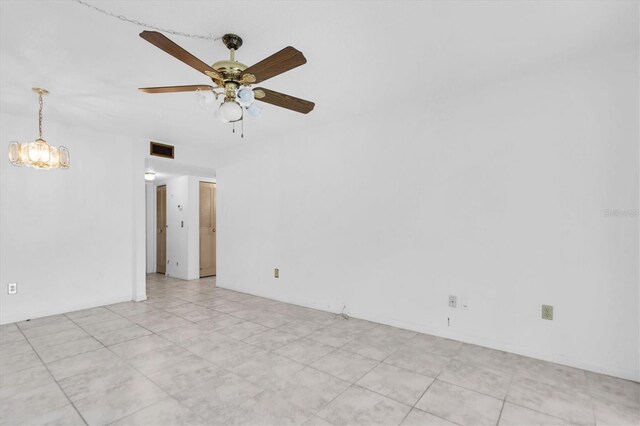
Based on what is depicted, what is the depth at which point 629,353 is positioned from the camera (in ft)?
7.72

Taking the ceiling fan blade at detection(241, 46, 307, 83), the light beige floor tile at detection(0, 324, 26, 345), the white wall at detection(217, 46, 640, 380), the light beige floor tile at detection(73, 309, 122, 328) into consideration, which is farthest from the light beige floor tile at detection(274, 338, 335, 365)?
the light beige floor tile at detection(0, 324, 26, 345)

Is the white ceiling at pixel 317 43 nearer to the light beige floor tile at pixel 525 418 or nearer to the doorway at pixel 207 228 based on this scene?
the light beige floor tile at pixel 525 418

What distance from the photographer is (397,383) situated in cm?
229

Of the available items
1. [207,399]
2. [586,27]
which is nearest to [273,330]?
[207,399]

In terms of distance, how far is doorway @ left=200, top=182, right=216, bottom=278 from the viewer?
6.62 m

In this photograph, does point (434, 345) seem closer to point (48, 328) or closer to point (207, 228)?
point (48, 328)

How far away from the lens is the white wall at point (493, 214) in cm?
243

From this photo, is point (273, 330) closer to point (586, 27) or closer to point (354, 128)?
point (354, 128)

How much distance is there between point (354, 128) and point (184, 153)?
2930 mm

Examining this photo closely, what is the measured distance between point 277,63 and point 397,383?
2301mm

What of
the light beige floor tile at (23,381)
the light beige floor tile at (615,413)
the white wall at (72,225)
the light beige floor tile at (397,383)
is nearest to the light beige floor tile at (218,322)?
the light beige floor tile at (23,381)

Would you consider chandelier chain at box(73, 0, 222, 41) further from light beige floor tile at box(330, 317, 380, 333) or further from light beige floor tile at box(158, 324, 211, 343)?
light beige floor tile at box(330, 317, 380, 333)

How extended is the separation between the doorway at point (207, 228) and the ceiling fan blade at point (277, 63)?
16.6ft

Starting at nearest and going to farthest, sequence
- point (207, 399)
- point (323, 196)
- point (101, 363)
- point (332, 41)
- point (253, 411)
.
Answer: point (253, 411)
point (207, 399)
point (332, 41)
point (101, 363)
point (323, 196)
